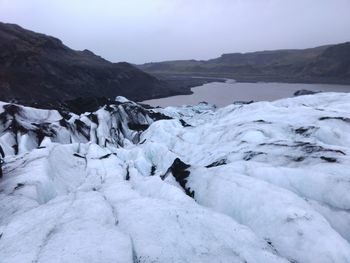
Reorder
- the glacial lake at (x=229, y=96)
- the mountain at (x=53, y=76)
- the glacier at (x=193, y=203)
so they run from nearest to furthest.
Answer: the glacier at (x=193, y=203)
the mountain at (x=53, y=76)
the glacial lake at (x=229, y=96)

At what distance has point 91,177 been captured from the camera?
14.5 meters

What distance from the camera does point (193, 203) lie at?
33.5 ft

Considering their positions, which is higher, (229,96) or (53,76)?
(53,76)

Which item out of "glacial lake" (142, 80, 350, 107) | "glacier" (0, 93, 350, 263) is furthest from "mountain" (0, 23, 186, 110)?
"glacier" (0, 93, 350, 263)

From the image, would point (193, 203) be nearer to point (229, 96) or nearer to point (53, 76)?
point (53, 76)

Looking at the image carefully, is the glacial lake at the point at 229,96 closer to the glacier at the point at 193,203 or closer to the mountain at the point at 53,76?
the mountain at the point at 53,76

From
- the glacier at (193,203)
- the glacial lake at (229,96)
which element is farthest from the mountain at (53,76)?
the glacier at (193,203)

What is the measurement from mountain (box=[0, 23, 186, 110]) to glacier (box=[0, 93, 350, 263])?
4147cm

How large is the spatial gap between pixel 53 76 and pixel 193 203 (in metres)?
66.5

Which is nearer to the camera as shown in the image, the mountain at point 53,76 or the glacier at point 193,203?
the glacier at point 193,203

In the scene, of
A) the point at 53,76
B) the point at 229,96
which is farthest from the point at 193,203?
the point at 229,96

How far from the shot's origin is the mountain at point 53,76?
204 feet

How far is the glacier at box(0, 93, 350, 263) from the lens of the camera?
7.67m

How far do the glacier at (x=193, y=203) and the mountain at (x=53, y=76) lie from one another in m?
41.5
